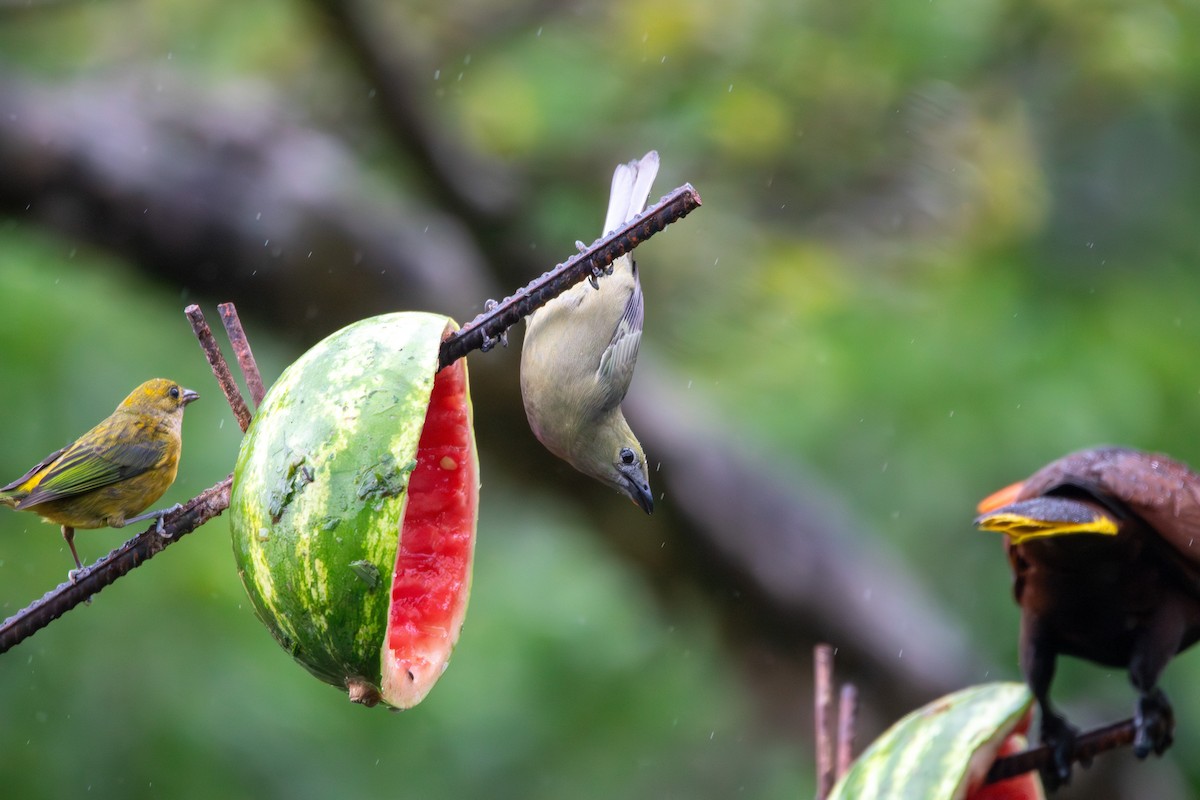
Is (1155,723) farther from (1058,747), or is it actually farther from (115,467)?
(115,467)

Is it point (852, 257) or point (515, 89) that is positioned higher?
point (515, 89)

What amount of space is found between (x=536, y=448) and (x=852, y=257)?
2.27m

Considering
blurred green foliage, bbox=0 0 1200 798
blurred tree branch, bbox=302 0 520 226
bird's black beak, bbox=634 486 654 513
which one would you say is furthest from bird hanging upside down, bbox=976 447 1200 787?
blurred tree branch, bbox=302 0 520 226

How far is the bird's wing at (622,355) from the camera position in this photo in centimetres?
327

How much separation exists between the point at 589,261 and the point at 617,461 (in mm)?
1762

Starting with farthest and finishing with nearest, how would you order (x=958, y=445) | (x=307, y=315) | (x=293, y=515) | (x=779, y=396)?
(x=779, y=396), (x=958, y=445), (x=307, y=315), (x=293, y=515)

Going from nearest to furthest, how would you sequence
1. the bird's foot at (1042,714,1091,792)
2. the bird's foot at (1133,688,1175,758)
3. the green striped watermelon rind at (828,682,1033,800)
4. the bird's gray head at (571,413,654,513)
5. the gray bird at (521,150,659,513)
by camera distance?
the green striped watermelon rind at (828,682,1033,800) → the bird's foot at (1042,714,1091,792) → the bird's foot at (1133,688,1175,758) → the gray bird at (521,150,659,513) → the bird's gray head at (571,413,654,513)

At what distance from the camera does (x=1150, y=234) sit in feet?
20.0

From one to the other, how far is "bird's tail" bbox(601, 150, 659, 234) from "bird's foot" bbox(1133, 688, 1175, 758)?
74.8 inches

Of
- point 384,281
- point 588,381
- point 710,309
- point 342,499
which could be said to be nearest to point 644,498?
point 588,381

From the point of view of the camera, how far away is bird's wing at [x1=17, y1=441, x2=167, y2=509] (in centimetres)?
264

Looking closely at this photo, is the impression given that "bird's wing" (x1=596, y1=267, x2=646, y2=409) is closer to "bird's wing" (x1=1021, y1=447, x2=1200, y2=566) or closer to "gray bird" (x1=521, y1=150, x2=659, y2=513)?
"gray bird" (x1=521, y1=150, x2=659, y2=513)

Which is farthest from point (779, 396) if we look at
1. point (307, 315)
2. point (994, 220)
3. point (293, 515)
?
point (293, 515)

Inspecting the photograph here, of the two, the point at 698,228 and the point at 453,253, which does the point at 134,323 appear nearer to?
the point at 453,253
